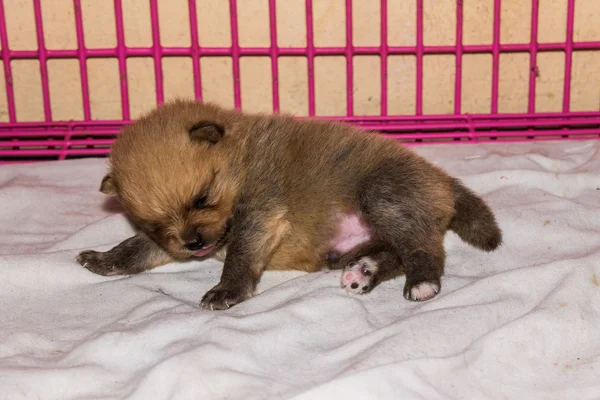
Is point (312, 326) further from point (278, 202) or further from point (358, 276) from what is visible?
point (278, 202)

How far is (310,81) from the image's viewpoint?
4703 mm

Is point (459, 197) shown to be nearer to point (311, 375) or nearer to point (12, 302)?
point (311, 375)

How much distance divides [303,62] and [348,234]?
1.86 metres

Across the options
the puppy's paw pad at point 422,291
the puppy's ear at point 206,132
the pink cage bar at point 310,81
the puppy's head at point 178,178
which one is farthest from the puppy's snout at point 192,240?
the pink cage bar at point 310,81

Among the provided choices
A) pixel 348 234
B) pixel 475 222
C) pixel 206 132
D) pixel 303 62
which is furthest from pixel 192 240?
pixel 303 62

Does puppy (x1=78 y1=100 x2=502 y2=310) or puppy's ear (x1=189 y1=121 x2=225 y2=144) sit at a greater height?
puppy's ear (x1=189 y1=121 x2=225 y2=144)

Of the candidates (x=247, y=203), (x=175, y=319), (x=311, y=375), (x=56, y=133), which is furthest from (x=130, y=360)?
(x=56, y=133)

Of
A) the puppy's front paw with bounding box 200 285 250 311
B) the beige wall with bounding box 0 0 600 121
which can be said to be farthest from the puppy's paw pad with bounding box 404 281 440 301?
the beige wall with bounding box 0 0 600 121

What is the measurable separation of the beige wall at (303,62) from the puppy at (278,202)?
147 cm

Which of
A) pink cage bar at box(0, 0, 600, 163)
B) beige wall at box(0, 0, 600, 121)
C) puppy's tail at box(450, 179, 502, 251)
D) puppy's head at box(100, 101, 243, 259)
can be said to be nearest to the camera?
puppy's head at box(100, 101, 243, 259)

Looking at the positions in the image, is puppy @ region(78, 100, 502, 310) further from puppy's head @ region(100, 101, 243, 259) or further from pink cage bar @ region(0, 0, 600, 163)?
pink cage bar @ region(0, 0, 600, 163)

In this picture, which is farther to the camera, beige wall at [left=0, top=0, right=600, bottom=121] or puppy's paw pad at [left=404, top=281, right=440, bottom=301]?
beige wall at [left=0, top=0, right=600, bottom=121]

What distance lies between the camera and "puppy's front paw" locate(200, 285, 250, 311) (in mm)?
3016

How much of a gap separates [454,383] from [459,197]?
115 centimetres
